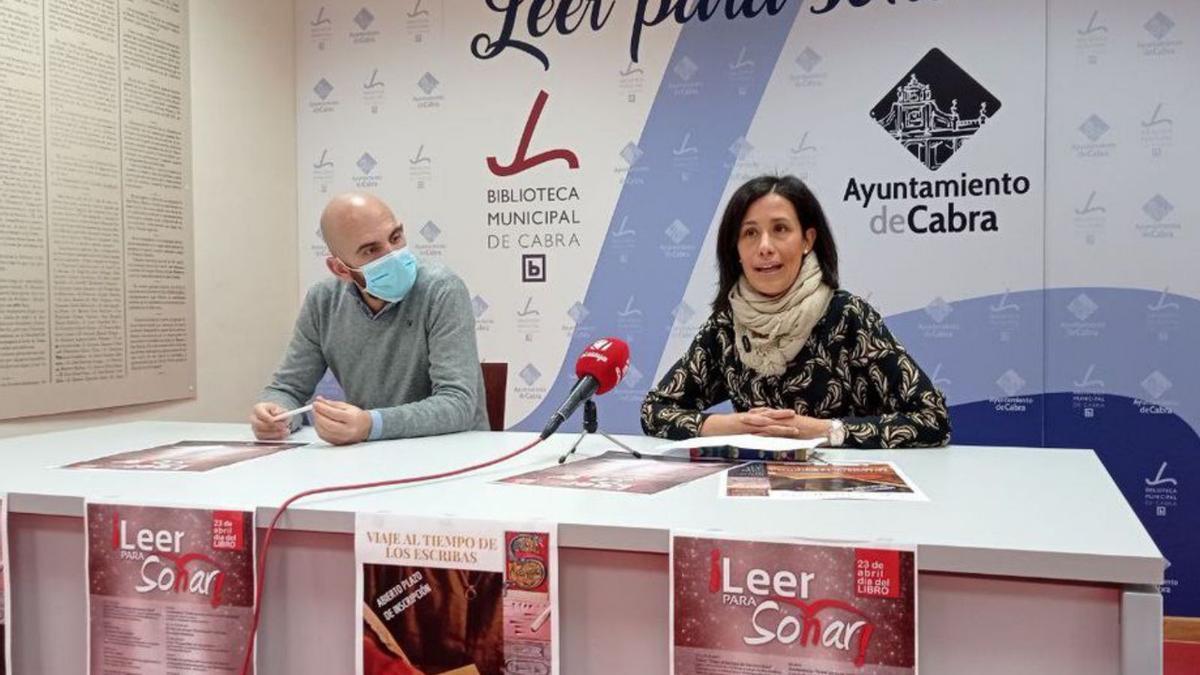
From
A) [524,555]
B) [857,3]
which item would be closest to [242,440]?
[524,555]

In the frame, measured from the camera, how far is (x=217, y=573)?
1185 mm

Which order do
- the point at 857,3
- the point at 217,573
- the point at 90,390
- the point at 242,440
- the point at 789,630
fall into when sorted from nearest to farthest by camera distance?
the point at 789,630 < the point at 217,573 < the point at 242,440 < the point at 90,390 < the point at 857,3

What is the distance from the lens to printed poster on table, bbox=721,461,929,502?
118 cm

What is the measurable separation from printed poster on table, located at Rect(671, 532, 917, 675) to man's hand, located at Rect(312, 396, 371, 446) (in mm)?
955

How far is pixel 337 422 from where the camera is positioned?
1766 mm

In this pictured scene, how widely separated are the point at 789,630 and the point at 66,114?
2.88m

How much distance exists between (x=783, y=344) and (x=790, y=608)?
1.20m

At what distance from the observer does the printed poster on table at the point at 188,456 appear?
1.53 metres

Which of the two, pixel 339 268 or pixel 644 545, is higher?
pixel 339 268

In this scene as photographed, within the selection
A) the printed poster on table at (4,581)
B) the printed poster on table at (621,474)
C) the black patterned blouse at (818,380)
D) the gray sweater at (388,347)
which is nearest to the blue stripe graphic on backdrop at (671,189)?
the gray sweater at (388,347)

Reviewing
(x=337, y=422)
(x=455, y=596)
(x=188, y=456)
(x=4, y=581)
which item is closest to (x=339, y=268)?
(x=337, y=422)

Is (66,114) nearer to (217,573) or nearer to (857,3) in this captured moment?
(217,573)

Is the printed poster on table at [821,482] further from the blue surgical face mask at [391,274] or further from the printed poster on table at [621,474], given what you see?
the blue surgical face mask at [391,274]

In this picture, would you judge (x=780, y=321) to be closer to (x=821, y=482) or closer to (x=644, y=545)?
(x=821, y=482)
